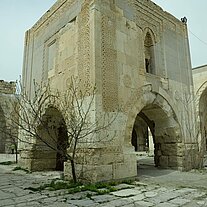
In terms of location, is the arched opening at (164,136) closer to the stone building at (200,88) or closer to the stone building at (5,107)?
the stone building at (200,88)

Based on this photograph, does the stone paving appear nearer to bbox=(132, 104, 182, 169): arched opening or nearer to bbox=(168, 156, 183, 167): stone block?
bbox=(168, 156, 183, 167): stone block

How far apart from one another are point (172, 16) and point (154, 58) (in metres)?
2.46

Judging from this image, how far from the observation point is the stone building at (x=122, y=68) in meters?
5.62

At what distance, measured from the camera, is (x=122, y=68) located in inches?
241

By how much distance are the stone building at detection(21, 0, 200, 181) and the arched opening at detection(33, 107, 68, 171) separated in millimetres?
Result: 53

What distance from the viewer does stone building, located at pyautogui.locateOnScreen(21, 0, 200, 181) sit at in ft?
18.4

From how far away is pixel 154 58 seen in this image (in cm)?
755

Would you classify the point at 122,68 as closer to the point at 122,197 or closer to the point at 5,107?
the point at 122,197

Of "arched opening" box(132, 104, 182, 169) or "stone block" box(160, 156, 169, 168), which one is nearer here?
"arched opening" box(132, 104, 182, 169)

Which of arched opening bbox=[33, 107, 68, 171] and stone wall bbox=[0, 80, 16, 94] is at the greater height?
stone wall bbox=[0, 80, 16, 94]

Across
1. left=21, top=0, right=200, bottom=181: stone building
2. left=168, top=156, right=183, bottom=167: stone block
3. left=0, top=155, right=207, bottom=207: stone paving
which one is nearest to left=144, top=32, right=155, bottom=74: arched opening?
left=21, top=0, right=200, bottom=181: stone building

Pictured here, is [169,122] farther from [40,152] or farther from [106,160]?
[40,152]

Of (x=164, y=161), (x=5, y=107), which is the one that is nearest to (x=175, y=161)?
(x=164, y=161)

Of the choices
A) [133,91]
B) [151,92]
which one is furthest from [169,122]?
[133,91]
